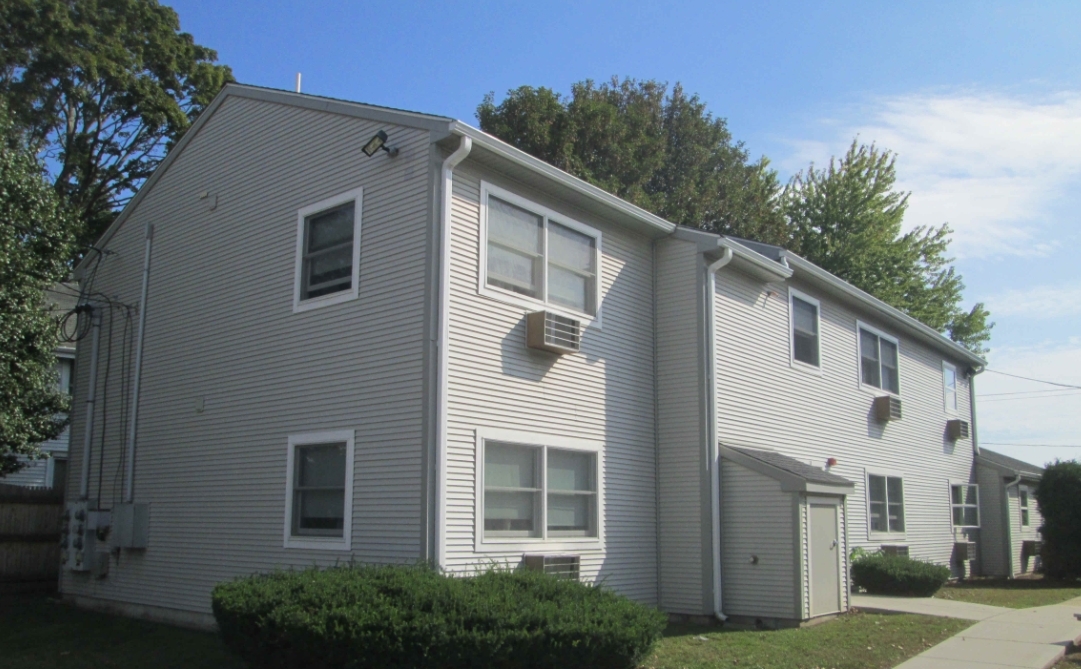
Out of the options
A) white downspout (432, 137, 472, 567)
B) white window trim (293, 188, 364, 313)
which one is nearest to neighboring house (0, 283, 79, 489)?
white window trim (293, 188, 364, 313)

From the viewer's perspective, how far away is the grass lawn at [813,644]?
10.1 meters

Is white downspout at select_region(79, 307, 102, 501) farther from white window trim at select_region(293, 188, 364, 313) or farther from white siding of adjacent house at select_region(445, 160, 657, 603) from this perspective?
white siding of adjacent house at select_region(445, 160, 657, 603)

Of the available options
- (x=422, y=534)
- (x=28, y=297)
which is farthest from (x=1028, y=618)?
(x=28, y=297)

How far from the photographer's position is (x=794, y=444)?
54.1 feet

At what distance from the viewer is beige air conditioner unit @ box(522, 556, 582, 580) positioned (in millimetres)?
11500

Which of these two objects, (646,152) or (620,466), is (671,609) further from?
(646,152)

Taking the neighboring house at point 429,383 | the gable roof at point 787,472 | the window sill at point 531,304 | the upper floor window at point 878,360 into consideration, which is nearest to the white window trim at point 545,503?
the neighboring house at point 429,383

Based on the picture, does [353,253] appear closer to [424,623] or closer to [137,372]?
[137,372]

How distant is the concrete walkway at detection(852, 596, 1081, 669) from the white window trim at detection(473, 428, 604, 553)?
161 inches

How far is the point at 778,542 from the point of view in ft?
43.2

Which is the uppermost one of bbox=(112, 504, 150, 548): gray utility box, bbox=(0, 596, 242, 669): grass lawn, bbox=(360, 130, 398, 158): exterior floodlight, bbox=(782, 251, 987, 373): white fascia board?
bbox=(360, 130, 398, 158): exterior floodlight

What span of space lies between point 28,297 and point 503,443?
8.82 m

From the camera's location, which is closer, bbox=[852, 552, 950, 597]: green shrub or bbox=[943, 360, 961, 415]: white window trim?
bbox=[852, 552, 950, 597]: green shrub

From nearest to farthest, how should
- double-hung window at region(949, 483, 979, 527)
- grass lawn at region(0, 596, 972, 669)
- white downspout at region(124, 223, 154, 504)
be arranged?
1. grass lawn at region(0, 596, 972, 669)
2. white downspout at region(124, 223, 154, 504)
3. double-hung window at region(949, 483, 979, 527)
